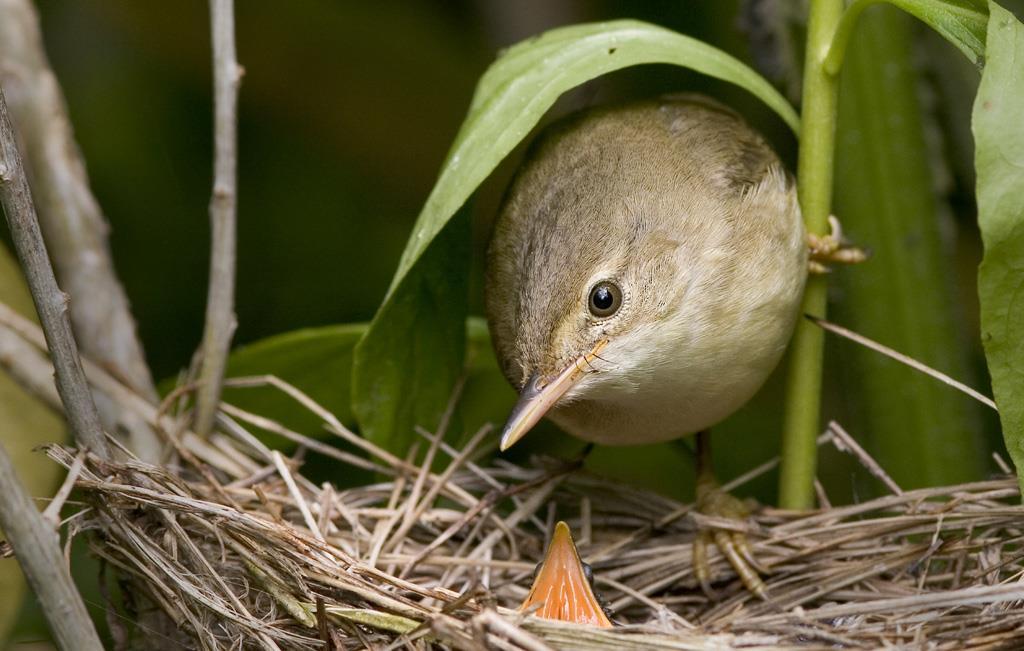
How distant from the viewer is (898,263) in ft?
7.25

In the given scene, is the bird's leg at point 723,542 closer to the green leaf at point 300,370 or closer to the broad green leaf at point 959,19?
the green leaf at point 300,370

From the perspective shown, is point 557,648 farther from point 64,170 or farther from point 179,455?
point 64,170

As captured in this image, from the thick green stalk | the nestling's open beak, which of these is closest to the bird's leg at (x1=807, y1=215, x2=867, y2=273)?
the thick green stalk

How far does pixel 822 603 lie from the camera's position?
1742mm

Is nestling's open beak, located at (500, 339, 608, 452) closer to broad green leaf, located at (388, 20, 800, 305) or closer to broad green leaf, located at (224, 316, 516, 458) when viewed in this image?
broad green leaf, located at (388, 20, 800, 305)

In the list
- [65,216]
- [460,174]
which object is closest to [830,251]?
[460,174]

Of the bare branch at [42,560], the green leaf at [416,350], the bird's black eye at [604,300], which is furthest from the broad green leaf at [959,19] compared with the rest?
the bare branch at [42,560]

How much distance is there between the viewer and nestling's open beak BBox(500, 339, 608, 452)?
1579 millimetres

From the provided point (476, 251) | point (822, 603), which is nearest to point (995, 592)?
point (822, 603)

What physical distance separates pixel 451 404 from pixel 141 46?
1.67 m

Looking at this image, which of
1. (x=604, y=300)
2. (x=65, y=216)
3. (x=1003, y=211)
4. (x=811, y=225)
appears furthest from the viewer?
(x=65, y=216)

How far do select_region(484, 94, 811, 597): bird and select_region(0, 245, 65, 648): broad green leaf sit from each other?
2.55 feet

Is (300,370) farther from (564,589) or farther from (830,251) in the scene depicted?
(830,251)

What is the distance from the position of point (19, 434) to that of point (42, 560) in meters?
0.76
